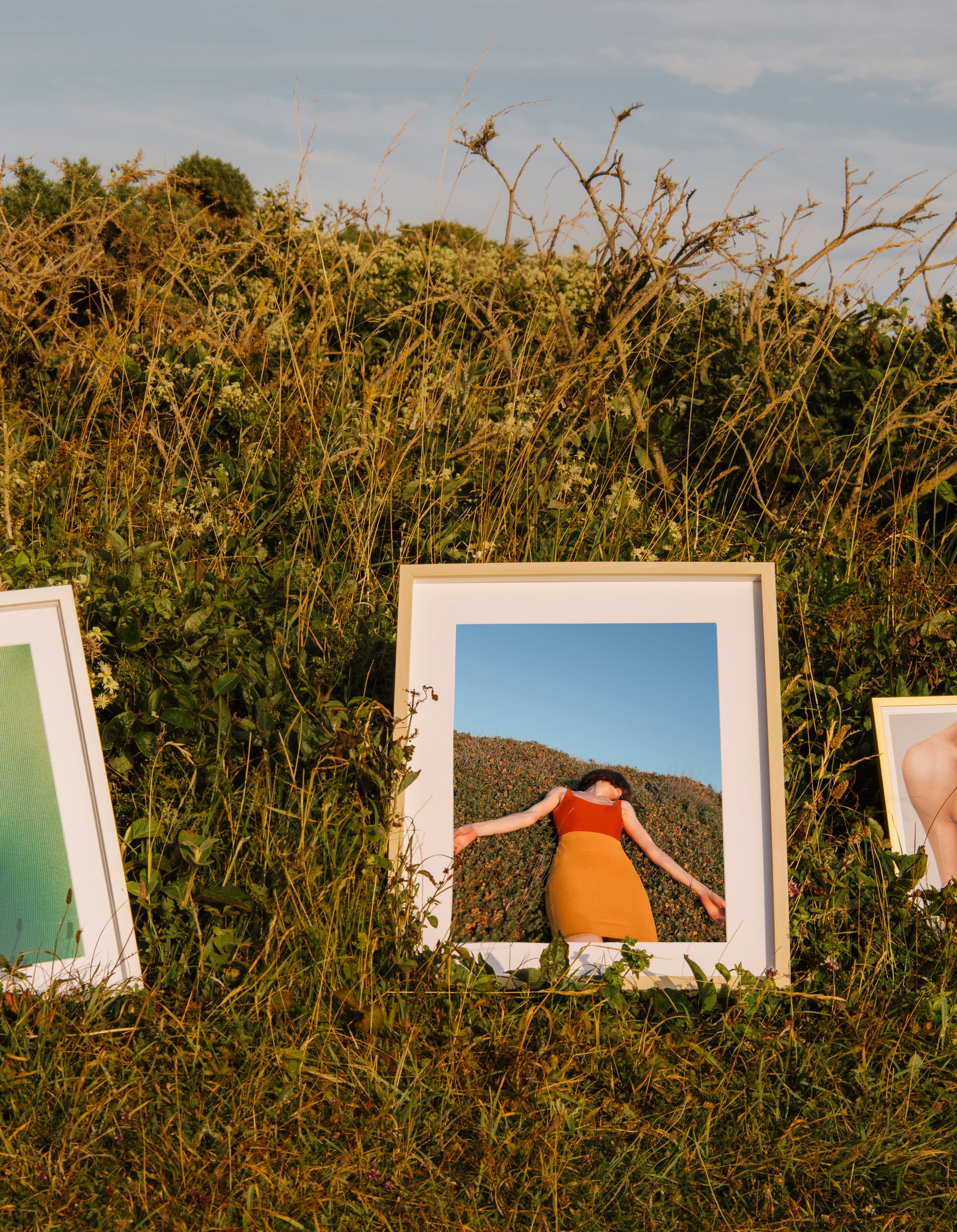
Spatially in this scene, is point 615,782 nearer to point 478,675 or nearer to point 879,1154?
point 478,675

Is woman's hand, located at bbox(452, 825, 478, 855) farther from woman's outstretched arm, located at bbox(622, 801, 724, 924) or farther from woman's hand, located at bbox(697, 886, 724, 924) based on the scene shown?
woman's hand, located at bbox(697, 886, 724, 924)

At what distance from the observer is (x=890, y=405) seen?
3043 mm

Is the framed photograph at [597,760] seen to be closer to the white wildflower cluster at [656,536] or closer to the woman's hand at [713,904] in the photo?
the woman's hand at [713,904]

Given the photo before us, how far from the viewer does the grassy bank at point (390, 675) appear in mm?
1423

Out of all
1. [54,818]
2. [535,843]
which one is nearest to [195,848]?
[54,818]

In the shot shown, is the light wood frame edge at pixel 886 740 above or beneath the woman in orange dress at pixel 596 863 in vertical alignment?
above

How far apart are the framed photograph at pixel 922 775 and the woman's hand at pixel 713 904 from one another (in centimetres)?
48

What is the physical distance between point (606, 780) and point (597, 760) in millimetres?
44

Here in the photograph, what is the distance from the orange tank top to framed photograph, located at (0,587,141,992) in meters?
0.83

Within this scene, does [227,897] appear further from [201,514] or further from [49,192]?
[49,192]

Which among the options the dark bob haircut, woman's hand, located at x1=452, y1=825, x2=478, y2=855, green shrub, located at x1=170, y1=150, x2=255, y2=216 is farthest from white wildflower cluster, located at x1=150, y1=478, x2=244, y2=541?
green shrub, located at x1=170, y1=150, x2=255, y2=216

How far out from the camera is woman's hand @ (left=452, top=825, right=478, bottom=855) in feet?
6.13

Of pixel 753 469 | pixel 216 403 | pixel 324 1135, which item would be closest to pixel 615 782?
pixel 324 1135

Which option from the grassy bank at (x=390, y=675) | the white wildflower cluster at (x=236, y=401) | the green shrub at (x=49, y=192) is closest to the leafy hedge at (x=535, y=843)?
the grassy bank at (x=390, y=675)
